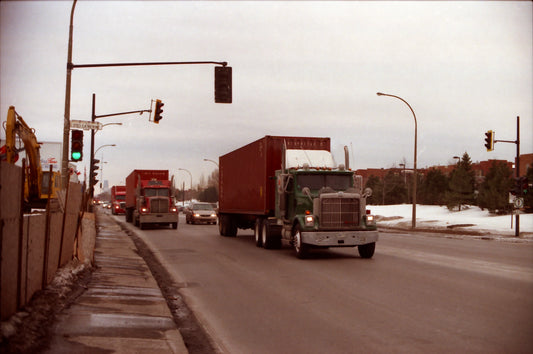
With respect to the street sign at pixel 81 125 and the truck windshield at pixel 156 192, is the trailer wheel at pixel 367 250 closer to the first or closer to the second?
the street sign at pixel 81 125

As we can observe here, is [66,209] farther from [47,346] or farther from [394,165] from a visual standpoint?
[394,165]

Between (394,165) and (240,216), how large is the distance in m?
95.9

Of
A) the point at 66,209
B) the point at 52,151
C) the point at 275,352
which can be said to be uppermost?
the point at 52,151

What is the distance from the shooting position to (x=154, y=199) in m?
32.1

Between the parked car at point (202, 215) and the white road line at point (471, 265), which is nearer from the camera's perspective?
the white road line at point (471, 265)

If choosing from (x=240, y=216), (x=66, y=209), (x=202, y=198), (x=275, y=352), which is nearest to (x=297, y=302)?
(x=275, y=352)

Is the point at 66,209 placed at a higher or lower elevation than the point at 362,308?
higher

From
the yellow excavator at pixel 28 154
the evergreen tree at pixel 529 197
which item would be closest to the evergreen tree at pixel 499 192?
the evergreen tree at pixel 529 197

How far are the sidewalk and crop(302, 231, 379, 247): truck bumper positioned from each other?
523 cm

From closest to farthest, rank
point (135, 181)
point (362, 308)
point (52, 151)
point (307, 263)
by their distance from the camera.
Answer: point (362, 308) < point (307, 263) < point (52, 151) < point (135, 181)

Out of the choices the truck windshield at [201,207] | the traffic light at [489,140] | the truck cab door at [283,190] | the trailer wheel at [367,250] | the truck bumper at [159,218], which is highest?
the traffic light at [489,140]

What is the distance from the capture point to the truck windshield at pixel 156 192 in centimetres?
3278

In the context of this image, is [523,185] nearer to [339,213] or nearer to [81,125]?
[339,213]

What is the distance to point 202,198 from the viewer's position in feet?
422
